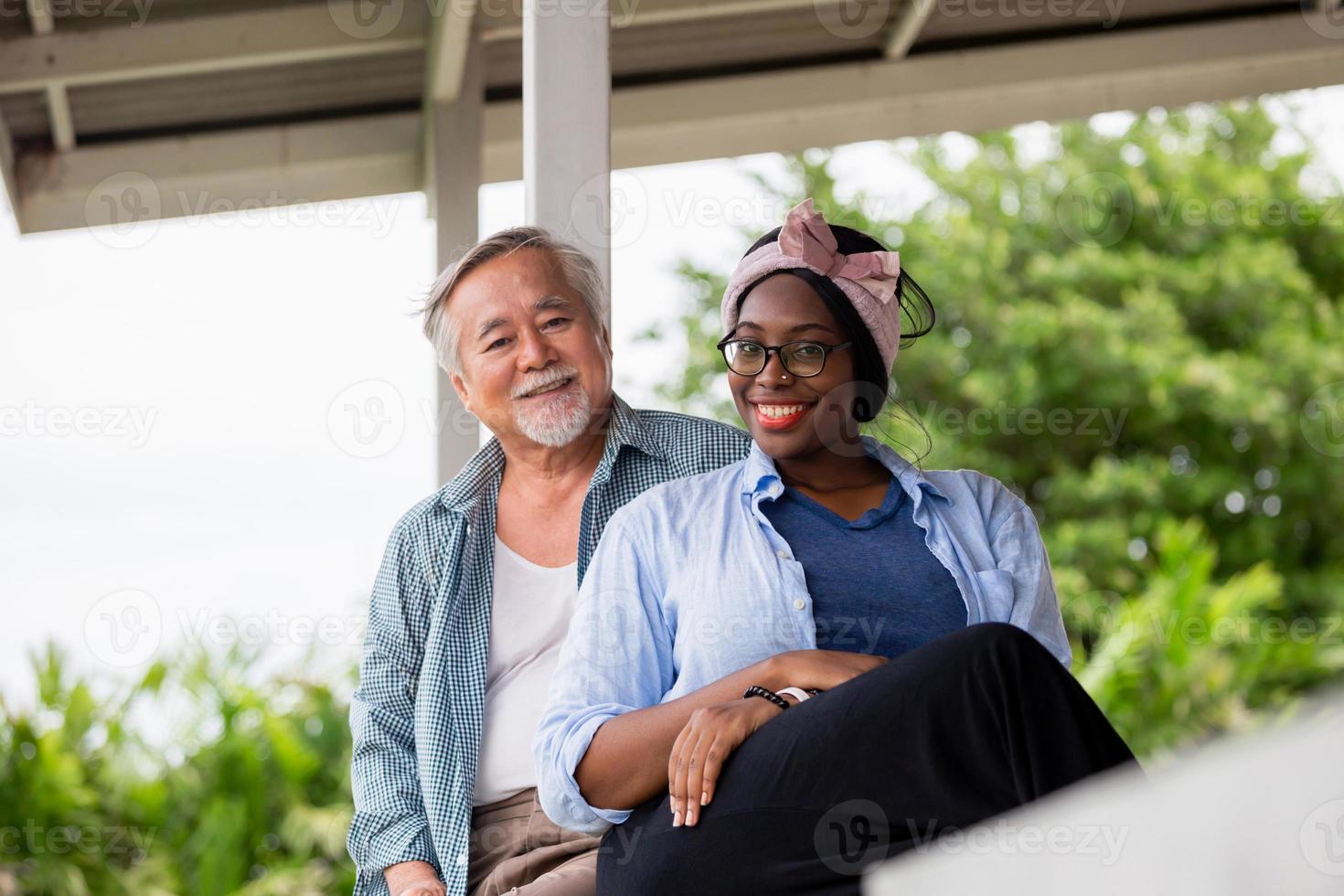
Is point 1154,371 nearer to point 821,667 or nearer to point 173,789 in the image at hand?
point 173,789

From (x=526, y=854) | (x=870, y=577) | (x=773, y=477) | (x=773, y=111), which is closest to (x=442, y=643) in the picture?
(x=526, y=854)

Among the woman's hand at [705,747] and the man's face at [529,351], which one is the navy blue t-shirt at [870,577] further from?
the man's face at [529,351]

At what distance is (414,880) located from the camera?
2295mm

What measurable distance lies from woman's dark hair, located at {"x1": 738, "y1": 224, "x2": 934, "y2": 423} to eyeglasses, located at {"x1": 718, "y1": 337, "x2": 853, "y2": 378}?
0.11 ft

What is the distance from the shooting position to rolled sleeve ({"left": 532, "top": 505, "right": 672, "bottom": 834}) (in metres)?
1.94

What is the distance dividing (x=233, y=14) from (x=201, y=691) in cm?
351

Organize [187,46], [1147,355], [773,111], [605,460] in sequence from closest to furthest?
[605,460], [187,46], [773,111], [1147,355]

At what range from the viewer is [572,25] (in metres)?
2.79

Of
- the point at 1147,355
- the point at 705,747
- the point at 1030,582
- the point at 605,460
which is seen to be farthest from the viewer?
the point at 1147,355

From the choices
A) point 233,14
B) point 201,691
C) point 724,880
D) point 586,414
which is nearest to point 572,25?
point 586,414

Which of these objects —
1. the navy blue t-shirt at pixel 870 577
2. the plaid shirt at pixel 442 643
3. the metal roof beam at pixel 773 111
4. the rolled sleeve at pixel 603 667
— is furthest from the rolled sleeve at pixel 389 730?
the metal roof beam at pixel 773 111

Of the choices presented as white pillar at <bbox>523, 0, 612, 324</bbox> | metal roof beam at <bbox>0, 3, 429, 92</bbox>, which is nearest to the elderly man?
white pillar at <bbox>523, 0, 612, 324</bbox>

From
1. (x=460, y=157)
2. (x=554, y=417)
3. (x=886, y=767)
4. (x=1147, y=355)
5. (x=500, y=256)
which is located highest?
(x=1147, y=355)

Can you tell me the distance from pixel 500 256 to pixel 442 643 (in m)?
0.68
